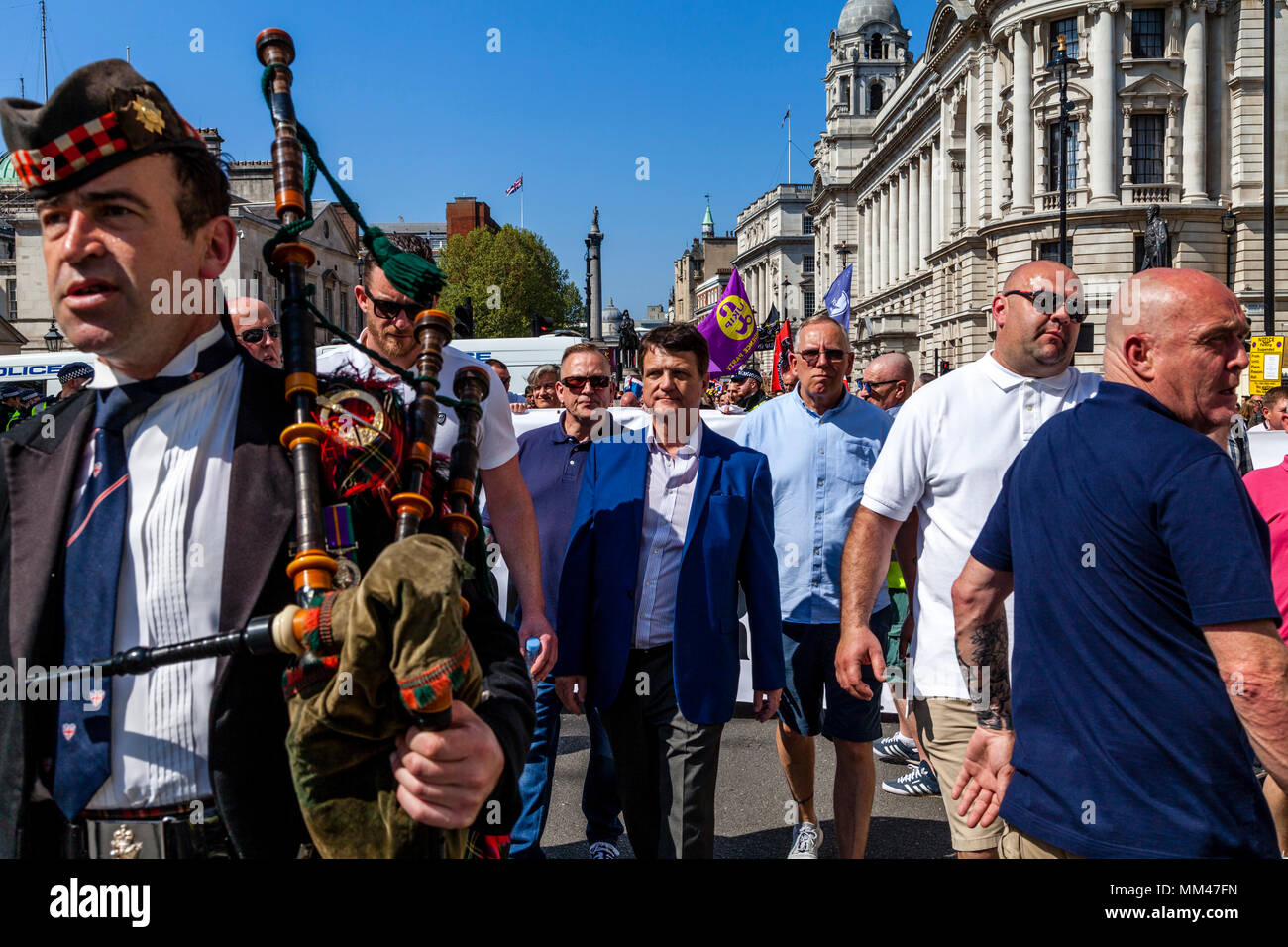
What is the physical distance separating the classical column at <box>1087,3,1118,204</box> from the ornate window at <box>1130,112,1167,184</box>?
1.13 metres

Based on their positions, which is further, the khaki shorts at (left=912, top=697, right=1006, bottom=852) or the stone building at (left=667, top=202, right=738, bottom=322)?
the stone building at (left=667, top=202, right=738, bottom=322)

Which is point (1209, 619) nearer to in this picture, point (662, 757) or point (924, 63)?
point (662, 757)

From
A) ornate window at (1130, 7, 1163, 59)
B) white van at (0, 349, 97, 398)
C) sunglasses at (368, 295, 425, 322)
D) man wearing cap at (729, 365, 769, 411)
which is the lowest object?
sunglasses at (368, 295, 425, 322)

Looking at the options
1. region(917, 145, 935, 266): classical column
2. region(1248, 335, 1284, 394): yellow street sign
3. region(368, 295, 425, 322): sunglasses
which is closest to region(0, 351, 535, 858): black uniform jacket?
region(368, 295, 425, 322): sunglasses

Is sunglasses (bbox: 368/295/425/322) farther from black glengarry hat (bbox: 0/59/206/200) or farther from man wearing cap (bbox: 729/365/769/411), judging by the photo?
man wearing cap (bbox: 729/365/769/411)

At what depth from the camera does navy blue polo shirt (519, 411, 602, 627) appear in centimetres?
559

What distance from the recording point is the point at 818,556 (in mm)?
5336

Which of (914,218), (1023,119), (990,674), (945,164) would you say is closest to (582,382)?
(990,674)

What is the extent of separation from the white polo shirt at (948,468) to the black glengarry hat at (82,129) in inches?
128

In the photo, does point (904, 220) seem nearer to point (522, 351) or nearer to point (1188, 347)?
point (522, 351)

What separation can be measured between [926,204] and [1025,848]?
73.8 m

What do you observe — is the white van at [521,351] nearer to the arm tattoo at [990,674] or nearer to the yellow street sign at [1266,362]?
the yellow street sign at [1266,362]

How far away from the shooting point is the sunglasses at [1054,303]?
4109 mm

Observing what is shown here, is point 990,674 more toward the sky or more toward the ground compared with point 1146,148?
more toward the ground
